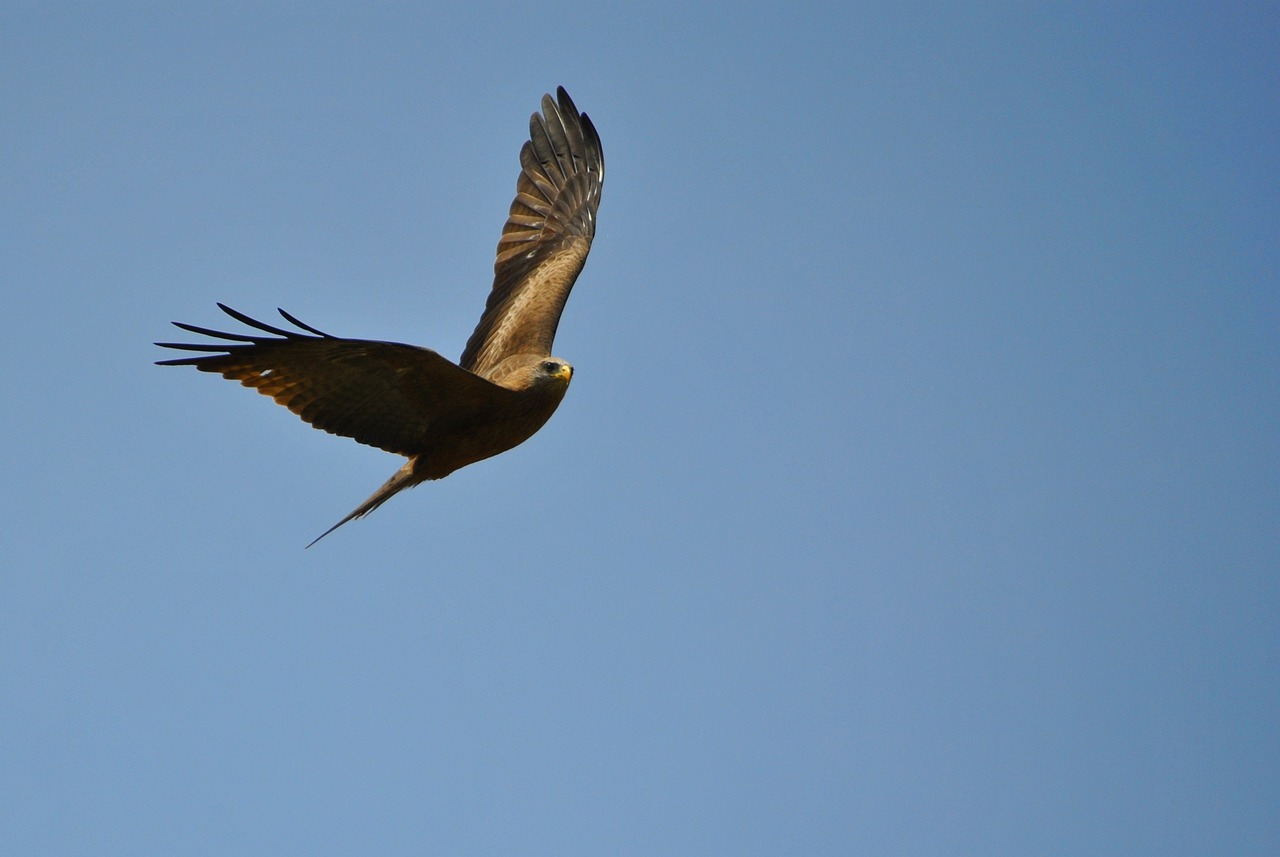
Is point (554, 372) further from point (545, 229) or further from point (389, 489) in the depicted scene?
point (545, 229)

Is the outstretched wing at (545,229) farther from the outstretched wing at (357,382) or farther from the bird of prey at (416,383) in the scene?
the outstretched wing at (357,382)

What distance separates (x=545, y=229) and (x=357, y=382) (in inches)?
142

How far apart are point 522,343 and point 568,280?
1.01 meters

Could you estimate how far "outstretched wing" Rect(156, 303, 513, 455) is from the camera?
303 inches

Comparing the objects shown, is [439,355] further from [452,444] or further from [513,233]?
[513,233]

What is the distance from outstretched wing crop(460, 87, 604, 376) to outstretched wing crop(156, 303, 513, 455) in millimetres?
1658

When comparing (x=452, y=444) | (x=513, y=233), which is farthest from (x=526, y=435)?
(x=513, y=233)

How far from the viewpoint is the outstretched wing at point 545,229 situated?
403 inches

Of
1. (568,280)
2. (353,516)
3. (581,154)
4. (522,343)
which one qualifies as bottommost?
(353,516)

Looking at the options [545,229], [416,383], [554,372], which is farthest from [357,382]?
[545,229]

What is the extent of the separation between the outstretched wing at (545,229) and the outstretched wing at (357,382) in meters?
1.66

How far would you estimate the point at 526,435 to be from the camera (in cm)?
860

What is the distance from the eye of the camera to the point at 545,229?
11.3 meters

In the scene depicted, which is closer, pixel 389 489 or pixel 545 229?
pixel 389 489
